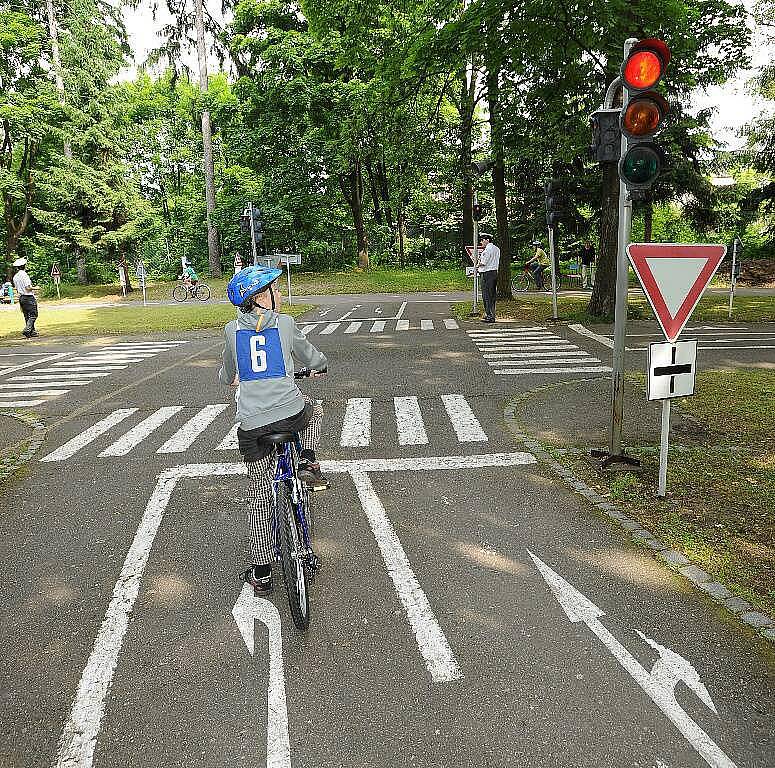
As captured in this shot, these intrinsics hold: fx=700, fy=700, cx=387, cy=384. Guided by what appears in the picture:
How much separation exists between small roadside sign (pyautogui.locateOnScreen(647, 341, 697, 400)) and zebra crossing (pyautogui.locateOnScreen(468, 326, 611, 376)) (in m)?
6.19

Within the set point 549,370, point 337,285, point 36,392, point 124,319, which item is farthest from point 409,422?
point 337,285

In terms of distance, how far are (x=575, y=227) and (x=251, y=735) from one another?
31.6 m

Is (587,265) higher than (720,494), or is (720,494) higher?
(587,265)

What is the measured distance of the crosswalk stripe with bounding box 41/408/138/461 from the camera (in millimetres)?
8570

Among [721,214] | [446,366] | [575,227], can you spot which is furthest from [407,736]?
[721,214]

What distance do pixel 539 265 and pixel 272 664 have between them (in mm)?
25855

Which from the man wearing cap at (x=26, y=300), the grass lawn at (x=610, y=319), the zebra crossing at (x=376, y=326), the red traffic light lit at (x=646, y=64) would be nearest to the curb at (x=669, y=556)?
the red traffic light lit at (x=646, y=64)

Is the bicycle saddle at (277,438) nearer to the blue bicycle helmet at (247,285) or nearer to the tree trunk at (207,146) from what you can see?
the blue bicycle helmet at (247,285)

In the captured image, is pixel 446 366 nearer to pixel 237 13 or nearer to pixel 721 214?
pixel 721 214

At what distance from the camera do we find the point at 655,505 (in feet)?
20.2

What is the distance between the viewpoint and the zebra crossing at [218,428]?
8.59 metres

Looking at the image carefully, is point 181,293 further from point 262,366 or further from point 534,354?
point 262,366

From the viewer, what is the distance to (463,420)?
9406mm

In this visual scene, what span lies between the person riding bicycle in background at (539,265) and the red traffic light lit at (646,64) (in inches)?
850
